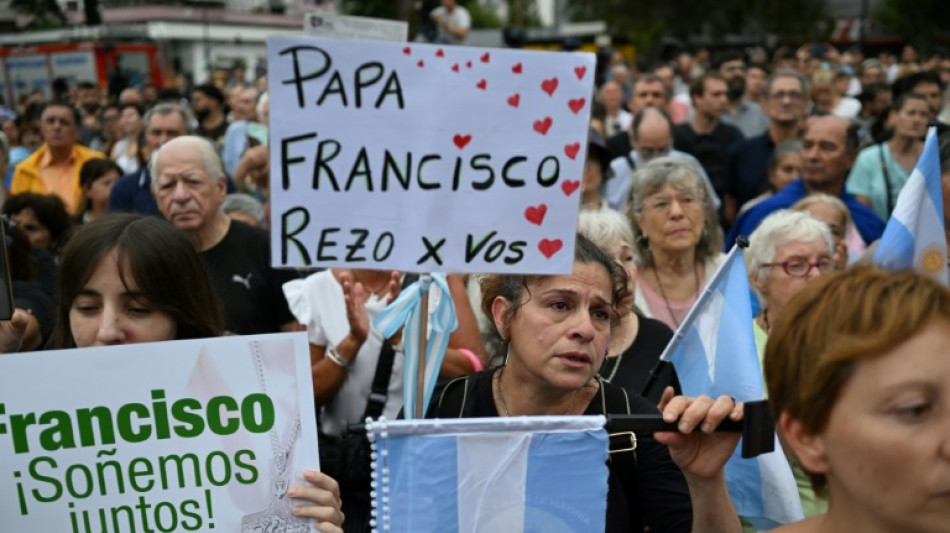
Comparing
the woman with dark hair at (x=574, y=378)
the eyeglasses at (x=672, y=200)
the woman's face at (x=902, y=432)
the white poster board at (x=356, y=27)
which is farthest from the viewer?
the white poster board at (x=356, y=27)

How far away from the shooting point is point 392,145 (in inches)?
115

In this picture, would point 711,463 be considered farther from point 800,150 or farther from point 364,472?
point 800,150

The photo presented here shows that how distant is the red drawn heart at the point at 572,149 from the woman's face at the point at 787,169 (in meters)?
4.88

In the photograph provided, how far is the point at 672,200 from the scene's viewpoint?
545cm

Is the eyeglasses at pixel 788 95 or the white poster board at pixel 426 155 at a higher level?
the white poster board at pixel 426 155

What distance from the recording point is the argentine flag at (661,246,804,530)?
2965mm

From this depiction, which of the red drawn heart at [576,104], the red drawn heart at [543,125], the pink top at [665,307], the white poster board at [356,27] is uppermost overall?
the white poster board at [356,27]

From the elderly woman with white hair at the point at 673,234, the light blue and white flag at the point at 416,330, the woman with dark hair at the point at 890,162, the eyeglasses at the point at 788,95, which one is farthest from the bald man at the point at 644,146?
the light blue and white flag at the point at 416,330

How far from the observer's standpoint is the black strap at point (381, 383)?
4379mm

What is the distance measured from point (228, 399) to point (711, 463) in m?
1.06

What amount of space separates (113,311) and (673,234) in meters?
3.03

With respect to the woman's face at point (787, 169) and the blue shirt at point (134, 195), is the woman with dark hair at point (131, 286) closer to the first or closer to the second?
the blue shirt at point (134, 195)

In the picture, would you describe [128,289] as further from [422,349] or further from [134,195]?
[134,195]

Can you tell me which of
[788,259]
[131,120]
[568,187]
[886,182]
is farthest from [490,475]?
[131,120]
